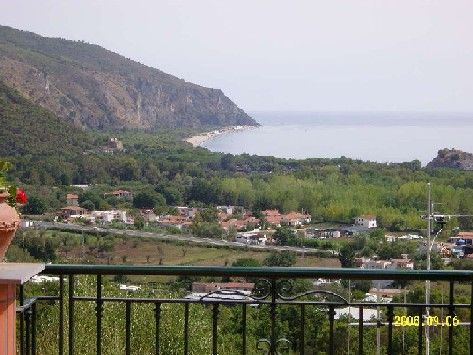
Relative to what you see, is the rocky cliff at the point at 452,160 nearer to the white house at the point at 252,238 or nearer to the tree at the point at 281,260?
the white house at the point at 252,238

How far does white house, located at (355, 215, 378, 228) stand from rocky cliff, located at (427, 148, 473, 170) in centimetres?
1379

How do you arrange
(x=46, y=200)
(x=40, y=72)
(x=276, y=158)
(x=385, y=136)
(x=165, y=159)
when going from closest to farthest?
(x=46, y=200) < (x=165, y=159) < (x=276, y=158) < (x=40, y=72) < (x=385, y=136)

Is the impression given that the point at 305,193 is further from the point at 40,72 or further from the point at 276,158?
the point at 40,72

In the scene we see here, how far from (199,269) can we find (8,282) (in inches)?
27.3

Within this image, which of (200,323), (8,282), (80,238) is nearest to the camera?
(8,282)

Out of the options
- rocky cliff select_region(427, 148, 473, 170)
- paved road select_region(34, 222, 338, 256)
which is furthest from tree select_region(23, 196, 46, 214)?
rocky cliff select_region(427, 148, 473, 170)

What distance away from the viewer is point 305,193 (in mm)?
41500

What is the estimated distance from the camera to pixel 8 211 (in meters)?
2.66

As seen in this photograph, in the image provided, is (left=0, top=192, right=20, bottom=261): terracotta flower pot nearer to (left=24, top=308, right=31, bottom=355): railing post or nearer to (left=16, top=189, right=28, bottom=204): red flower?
(left=16, top=189, right=28, bottom=204): red flower

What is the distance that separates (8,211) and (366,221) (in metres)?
32.6

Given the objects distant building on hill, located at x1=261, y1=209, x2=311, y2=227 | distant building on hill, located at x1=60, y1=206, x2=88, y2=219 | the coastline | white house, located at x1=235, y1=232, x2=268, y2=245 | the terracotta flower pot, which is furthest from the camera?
the coastline

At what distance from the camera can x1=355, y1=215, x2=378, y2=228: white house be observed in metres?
34.0

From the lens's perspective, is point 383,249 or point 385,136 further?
point 385,136

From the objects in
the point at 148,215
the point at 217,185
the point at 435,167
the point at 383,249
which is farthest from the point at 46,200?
the point at 435,167
